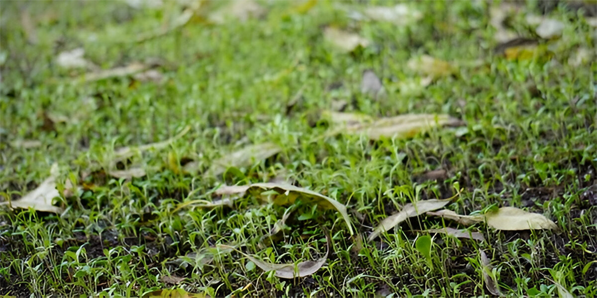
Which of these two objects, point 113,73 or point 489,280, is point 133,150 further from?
point 489,280

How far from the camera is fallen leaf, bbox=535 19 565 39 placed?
11.0ft

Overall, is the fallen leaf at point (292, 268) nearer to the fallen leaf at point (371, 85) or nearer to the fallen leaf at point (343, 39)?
the fallen leaf at point (371, 85)

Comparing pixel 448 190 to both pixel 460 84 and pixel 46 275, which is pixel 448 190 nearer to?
pixel 460 84

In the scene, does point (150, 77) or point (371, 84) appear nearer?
point (371, 84)

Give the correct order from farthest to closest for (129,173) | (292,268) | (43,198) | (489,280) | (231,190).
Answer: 1. (129,173)
2. (43,198)
3. (231,190)
4. (292,268)
5. (489,280)

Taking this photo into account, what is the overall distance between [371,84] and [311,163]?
1.00 meters

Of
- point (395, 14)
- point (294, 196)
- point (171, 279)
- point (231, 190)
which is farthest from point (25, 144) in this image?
point (395, 14)

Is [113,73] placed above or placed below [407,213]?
below

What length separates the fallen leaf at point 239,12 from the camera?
478 cm

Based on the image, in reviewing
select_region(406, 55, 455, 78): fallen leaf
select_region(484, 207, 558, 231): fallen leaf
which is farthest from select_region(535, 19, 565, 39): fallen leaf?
select_region(484, 207, 558, 231): fallen leaf

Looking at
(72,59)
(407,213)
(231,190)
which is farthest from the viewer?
(72,59)

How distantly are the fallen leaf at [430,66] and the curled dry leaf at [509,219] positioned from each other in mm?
1411

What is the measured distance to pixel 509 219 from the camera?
1828 mm

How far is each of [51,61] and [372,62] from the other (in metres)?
2.37
